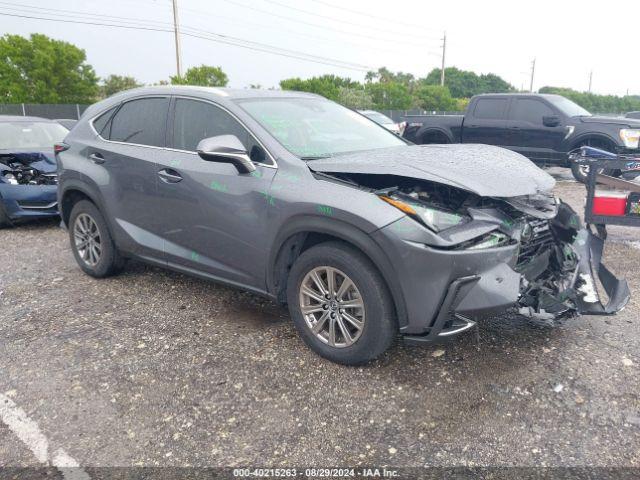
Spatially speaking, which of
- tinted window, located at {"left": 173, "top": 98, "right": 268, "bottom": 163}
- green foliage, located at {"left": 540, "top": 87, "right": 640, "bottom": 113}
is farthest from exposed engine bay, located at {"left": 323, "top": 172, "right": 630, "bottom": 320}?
green foliage, located at {"left": 540, "top": 87, "right": 640, "bottom": 113}

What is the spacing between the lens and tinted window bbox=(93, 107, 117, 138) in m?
4.70

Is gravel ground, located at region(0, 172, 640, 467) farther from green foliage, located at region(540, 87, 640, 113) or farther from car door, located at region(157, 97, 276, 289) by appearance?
green foliage, located at region(540, 87, 640, 113)

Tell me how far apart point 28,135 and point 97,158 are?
4.22m

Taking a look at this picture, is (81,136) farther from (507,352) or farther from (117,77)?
(117,77)

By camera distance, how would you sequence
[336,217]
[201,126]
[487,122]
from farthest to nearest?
[487,122], [201,126], [336,217]

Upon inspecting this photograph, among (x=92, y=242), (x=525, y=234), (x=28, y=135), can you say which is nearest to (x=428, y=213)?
(x=525, y=234)

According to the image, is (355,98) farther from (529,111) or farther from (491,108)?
(529,111)

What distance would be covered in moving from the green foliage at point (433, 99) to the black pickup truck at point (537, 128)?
1546 inches

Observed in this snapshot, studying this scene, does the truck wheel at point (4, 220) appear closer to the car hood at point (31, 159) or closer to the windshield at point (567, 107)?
the car hood at point (31, 159)

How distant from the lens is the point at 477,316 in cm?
285

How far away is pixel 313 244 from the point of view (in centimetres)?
341

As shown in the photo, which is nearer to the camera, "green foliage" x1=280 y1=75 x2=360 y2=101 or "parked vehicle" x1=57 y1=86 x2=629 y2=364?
"parked vehicle" x1=57 y1=86 x2=629 y2=364

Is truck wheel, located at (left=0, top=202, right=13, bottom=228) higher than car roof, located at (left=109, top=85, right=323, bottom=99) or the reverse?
the reverse

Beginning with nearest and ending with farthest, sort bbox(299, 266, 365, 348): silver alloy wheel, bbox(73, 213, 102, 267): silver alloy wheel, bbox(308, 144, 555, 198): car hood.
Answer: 1. bbox(308, 144, 555, 198): car hood
2. bbox(299, 266, 365, 348): silver alloy wheel
3. bbox(73, 213, 102, 267): silver alloy wheel
